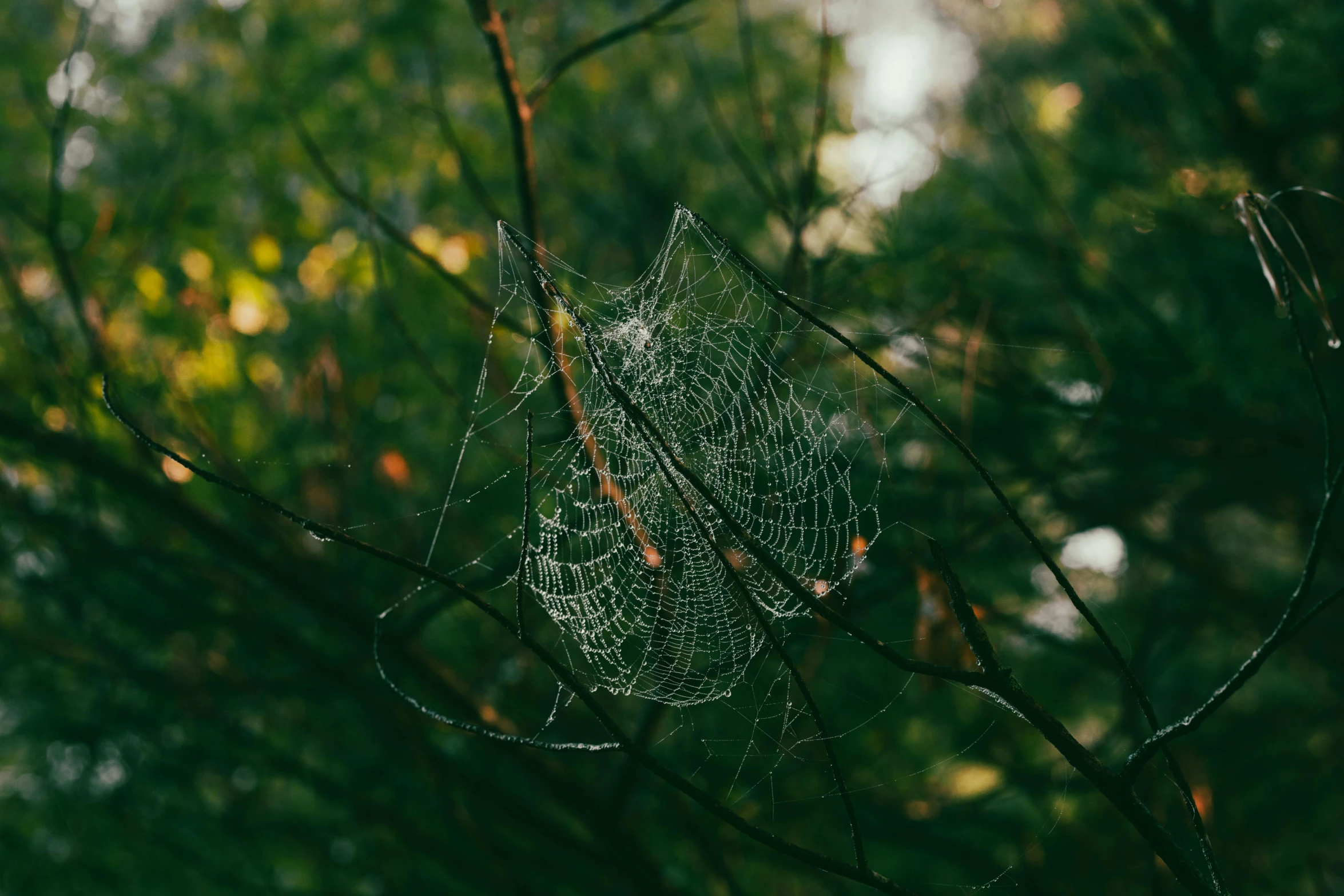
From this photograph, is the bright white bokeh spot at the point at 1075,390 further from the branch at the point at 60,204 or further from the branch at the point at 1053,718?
the branch at the point at 60,204

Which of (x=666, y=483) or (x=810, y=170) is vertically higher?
(x=810, y=170)

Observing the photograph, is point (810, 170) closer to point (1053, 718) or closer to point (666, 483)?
point (666, 483)

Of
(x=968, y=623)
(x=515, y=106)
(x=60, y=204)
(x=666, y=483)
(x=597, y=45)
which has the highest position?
(x=597, y=45)

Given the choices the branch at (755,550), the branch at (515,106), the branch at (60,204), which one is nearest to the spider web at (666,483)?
the branch at (515,106)

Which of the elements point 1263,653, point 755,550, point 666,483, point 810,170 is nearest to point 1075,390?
point 810,170

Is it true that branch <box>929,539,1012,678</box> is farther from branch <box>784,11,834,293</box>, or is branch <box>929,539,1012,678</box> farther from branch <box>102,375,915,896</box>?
branch <box>784,11,834,293</box>

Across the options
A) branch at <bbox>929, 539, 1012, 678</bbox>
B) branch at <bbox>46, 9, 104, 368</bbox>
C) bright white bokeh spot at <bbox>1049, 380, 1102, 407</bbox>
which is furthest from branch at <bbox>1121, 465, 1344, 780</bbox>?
branch at <bbox>46, 9, 104, 368</bbox>

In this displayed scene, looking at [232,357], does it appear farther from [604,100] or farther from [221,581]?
[604,100]

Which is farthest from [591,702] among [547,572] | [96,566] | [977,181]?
[977,181]
